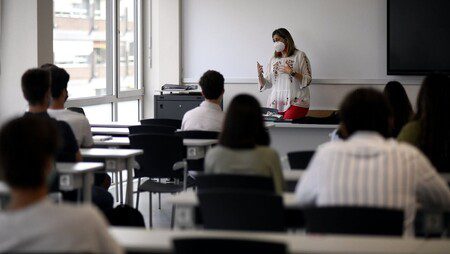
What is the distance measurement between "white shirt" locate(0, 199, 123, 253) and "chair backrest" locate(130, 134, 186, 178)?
410 cm

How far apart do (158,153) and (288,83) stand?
4.12 m

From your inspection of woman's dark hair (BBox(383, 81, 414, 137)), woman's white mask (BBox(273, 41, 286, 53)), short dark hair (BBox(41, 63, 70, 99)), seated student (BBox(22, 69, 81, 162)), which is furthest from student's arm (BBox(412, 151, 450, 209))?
woman's white mask (BBox(273, 41, 286, 53))

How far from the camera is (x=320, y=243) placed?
292 cm

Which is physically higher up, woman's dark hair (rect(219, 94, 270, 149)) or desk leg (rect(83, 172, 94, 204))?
woman's dark hair (rect(219, 94, 270, 149))

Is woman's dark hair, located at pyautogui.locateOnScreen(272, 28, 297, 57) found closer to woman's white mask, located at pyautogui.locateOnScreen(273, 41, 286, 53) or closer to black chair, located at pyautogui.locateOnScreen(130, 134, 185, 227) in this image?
woman's white mask, located at pyautogui.locateOnScreen(273, 41, 286, 53)

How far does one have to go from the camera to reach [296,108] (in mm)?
10430

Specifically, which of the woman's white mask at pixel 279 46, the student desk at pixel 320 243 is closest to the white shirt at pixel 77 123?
the student desk at pixel 320 243

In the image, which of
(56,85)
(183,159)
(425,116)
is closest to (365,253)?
(425,116)

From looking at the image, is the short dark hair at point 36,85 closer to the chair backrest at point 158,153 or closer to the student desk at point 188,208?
the chair backrest at point 158,153

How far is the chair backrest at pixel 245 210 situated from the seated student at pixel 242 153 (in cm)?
71

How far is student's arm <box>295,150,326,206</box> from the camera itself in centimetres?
353

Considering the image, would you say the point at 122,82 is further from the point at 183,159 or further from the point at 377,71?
the point at 183,159

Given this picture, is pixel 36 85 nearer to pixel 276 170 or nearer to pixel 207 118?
pixel 276 170

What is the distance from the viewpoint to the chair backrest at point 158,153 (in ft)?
21.2
